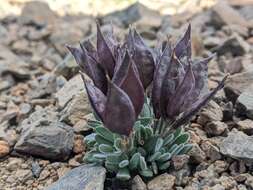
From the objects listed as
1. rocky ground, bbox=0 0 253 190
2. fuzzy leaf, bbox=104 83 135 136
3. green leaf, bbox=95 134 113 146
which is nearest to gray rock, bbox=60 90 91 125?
rocky ground, bbox=0 0 253 190

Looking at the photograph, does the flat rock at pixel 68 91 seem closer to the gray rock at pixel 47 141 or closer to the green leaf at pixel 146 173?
the gray rock at pixel 47 141

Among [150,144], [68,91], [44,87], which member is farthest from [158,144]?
[44,87]

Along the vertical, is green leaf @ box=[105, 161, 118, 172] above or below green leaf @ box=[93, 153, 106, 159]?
below

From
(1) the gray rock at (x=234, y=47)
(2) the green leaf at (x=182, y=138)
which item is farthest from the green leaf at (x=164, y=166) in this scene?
(1) the gray rock at (x=234, y=47)

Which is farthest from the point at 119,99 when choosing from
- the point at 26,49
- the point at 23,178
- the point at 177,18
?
A: the point at 177,18

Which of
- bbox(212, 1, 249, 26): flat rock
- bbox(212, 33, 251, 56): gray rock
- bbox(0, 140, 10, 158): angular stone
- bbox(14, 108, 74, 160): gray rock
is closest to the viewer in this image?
bbox(14, 108, 74, 160): gray rock

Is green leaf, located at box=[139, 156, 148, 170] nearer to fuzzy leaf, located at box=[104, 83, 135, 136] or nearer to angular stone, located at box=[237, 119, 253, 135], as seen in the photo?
fuzzy leaf, located at box=[104, 83, 135, 136]
